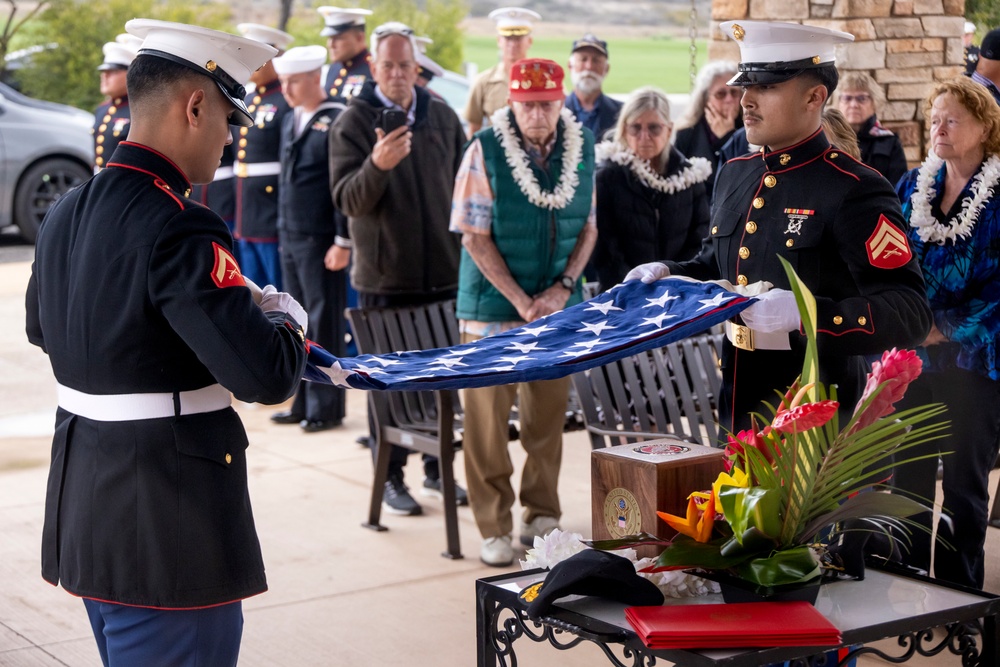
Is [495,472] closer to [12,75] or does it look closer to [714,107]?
[714,107]

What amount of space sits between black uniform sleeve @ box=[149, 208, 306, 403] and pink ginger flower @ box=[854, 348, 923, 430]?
3.73 feet

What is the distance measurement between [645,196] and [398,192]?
1162mm

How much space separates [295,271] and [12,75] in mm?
11942

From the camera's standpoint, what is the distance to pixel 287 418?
728 cm

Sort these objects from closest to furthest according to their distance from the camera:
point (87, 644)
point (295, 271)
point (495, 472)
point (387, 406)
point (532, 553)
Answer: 1. point (532, 553)
2. point (87, 644)
3. point (495, 472)
4. point (387, 406)
5. point (295, 271)

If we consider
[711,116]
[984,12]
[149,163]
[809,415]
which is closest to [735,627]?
[809,415]

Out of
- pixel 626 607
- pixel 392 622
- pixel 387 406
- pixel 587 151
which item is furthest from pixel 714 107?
pixel 626 607

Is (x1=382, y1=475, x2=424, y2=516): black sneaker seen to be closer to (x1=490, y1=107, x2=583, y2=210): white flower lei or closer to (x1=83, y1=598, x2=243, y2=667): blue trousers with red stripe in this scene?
(x1=490, y1=107, x2=583, y2=210): white flower lei

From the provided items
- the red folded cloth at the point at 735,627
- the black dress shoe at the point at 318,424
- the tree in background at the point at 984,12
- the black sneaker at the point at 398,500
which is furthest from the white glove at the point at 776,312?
the tree in background at the point at 984,12

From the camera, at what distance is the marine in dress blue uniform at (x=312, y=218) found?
274 inches

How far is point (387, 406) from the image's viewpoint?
5.35m

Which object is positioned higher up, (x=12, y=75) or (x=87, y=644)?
(x=12, y=75)

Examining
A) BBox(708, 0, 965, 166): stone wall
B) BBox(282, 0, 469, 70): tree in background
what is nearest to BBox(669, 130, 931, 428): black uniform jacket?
BBox(708, 0, 965, 166): stone wall

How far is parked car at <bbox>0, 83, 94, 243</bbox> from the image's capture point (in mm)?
12719
